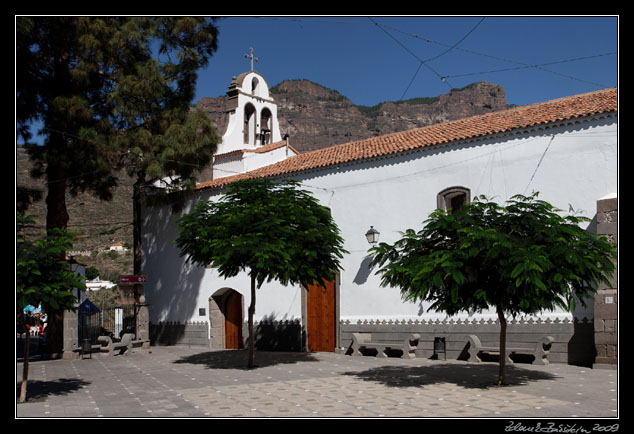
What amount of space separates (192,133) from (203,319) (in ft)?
22.3

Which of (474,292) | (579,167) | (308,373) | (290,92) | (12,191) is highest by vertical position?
(290,92)

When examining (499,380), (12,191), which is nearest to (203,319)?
(499,380)

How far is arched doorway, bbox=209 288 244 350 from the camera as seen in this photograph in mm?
22031

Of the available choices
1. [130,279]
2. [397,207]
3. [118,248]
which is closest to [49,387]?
[130,279]

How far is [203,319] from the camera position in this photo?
73.3ft

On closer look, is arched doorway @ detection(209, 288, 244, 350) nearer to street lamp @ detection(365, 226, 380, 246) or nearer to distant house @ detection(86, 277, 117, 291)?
street lamp @ detection(365, 226, 380, 246)

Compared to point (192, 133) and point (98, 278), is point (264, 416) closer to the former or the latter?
point (192, 133)

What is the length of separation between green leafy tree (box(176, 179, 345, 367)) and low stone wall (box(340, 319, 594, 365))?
11.8ft

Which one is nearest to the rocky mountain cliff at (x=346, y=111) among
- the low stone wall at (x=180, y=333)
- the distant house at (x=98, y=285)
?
the distant house at (x=98, y=285)

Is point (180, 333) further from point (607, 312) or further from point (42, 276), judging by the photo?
point (607, 312)

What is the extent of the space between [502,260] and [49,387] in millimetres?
8627

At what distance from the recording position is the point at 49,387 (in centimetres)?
1158

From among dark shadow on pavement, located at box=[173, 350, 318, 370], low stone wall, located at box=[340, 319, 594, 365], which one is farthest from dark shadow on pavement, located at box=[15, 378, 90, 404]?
low stone wall, located at box=[340, 319, 594, 365]

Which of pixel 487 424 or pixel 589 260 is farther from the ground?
pixel 589 260
